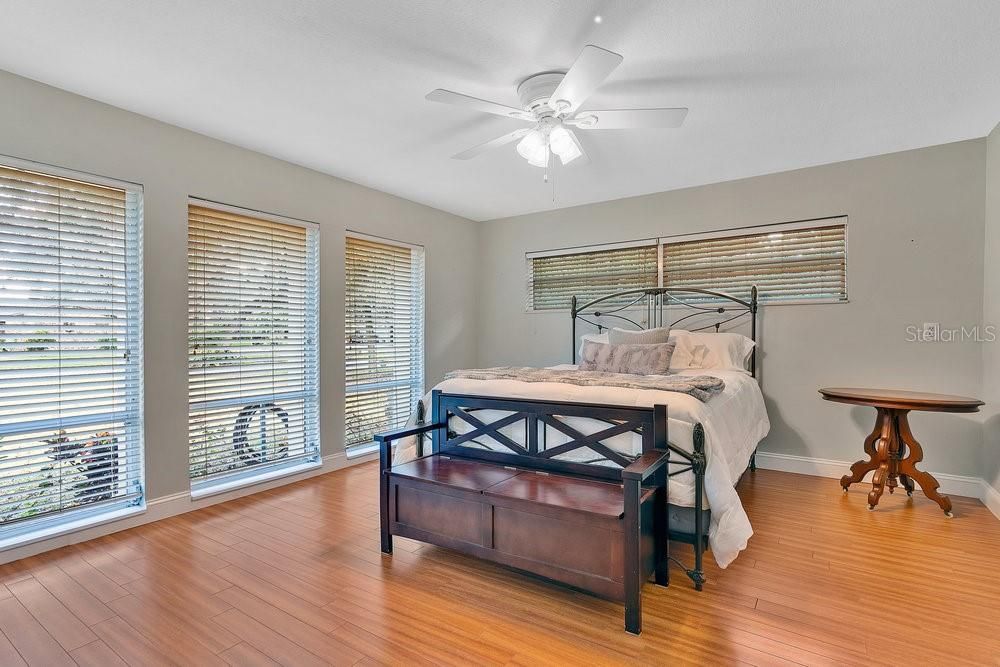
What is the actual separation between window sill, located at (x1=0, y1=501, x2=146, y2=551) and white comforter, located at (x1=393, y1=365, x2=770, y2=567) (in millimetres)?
1595

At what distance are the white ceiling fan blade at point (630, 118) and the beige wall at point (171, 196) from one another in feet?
7.75

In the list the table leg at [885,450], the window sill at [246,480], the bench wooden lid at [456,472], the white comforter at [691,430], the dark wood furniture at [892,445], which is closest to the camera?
the white comforter at [691,430]

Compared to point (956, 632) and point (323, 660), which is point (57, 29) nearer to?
point (323, 660)

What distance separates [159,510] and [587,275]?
4055 mm

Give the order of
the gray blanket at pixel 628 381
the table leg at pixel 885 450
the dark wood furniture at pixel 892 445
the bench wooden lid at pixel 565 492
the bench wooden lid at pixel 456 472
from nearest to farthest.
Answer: the bench wooden lid at pixel 565 492 < the bench wooden lid at pixel 456 472 < the gray blanket at pixel 628 381 < the dark wood furniture at pixel 892 445 < the table leg at pixel 885 450

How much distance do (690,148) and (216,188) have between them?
3334 millimetres

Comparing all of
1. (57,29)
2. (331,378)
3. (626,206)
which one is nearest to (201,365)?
(331,378)

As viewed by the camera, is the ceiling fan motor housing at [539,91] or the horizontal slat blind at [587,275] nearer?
the ceiling fan motor housing at [539,91]

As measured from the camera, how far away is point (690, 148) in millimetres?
3559

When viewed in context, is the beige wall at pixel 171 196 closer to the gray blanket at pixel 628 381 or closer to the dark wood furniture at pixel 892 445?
the gray blanket at pixel 628 381

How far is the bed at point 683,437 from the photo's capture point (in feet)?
7.30

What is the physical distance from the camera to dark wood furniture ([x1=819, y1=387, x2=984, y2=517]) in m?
3.09

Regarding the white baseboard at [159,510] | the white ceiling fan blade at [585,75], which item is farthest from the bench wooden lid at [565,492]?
the white baseboard at [159,510]

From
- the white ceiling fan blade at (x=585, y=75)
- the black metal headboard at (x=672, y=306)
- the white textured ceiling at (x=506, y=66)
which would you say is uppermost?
the white textured ceiling at (x=506, y=66)
